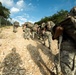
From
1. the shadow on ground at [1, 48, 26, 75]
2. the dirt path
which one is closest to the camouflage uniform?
the dirt path

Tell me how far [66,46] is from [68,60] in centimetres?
93

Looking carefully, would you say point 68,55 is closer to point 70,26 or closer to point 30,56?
point 70,26

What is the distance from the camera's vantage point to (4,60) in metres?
17.2

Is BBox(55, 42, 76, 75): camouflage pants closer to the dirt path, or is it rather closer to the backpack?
the backpack

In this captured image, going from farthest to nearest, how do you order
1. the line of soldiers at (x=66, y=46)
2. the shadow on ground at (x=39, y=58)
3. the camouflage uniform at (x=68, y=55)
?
the shadow on ground at (x=39, y=58) < the camouflage uniform at (x=68, y=55) < the line of soldiers at (x=66, y=46)

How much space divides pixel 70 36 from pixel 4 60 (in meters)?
6.87

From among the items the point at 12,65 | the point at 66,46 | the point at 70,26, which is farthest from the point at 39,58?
the point at 70,26

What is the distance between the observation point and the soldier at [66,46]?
12615 mm

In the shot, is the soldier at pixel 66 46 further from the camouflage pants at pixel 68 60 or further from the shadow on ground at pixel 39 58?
the shadow on ground at pixel 39 58

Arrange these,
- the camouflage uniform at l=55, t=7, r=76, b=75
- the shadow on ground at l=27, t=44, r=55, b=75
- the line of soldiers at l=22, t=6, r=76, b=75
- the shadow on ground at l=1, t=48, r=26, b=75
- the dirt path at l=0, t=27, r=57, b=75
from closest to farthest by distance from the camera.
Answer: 1. the line of soldiers at l=22, t=6, r=76, b=75
2. the camouflage uniform at l=55, t=7, r=76, b=75
3. the shadow on ground at l=1, t=48, r=26, b=75
4. the shadow on ground at l=27, t=44, r=55, b=75
5. the dirt path at l=0, t=27, r=57, b=75

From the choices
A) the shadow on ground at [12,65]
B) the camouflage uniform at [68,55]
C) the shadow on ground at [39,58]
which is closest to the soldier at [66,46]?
the camouflage uniform at [68,55]

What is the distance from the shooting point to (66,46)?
1325cm

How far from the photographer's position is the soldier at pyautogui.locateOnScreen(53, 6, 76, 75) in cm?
1261

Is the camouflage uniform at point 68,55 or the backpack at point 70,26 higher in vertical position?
the backpack at point 70,26
